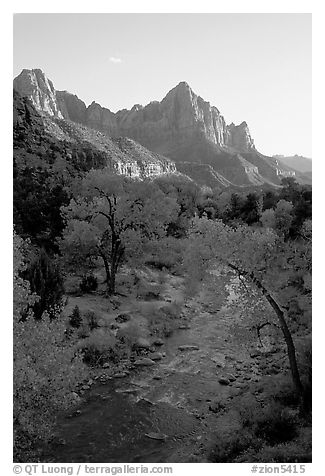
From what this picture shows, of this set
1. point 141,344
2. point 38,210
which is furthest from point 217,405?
point 38,210

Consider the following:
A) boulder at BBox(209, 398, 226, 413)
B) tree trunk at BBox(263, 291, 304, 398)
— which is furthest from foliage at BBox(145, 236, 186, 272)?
tree trunk at BBox(263, 291, 304, 398)

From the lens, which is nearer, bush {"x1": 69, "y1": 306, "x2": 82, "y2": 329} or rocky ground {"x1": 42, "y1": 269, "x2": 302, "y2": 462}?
rocky ground {"x1": 42, "y1": 269, "x2": 302, "y2": 462}

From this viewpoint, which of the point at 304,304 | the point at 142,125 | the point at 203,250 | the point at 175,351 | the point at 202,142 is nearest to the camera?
the point at 203,250

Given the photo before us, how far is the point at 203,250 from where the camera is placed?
11695 mm

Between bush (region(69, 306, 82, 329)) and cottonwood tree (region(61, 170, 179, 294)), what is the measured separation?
456cm

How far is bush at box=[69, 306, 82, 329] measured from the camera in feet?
62.6

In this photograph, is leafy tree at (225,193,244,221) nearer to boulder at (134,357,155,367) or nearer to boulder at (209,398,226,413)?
boulder at (134,357,155,367)

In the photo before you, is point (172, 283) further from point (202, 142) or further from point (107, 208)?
point (202, 142)

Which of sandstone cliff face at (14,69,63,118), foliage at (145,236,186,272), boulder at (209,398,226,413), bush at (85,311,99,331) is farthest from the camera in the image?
sandstone cliff face at (14,69,63,118)

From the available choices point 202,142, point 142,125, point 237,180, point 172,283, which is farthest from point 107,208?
point 142,125

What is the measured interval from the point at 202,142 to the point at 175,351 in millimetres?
119927

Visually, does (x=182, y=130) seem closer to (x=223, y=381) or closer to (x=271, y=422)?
(x=223, y=381)

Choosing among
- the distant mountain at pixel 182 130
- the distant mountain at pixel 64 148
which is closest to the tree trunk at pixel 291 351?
the distant mountain at pixel 64 148

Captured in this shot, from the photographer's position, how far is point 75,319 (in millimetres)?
19234
